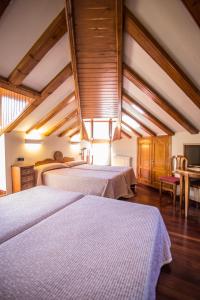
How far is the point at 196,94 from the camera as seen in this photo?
2443 mm

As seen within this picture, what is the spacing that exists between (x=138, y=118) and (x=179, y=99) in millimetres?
1723

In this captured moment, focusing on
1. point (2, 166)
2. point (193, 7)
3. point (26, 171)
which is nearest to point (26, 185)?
point (26, 171)

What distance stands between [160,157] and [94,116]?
2281 mm

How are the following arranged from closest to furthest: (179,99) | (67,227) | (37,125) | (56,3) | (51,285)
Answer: (51,285) → (67,227) → (56,3) → (179,99) → (37,125)

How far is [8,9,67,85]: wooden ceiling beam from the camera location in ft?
6.52

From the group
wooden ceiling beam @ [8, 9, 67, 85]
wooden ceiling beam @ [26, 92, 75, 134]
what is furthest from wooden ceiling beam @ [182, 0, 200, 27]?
wooden ceiling beam @ [26, 92, 75, 134]

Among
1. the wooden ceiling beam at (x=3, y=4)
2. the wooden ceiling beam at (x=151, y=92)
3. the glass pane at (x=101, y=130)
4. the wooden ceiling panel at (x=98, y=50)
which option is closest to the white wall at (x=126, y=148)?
the glass pane at (x=101, y=130)

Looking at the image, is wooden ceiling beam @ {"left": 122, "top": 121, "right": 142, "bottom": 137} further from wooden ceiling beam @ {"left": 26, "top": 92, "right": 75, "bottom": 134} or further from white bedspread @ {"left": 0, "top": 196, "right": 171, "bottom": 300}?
white bedspread @ {"left": 0, "top": 196, "right": 171, "bottom": 300}

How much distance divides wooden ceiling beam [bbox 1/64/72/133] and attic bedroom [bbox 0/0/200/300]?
0.7 inches

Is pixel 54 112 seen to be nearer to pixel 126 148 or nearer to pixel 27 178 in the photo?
pixel 27 178

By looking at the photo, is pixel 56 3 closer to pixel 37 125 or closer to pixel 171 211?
pixel 37 125

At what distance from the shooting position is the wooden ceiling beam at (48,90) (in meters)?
2.87

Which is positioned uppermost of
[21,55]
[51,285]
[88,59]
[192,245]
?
Answer: [88,59]

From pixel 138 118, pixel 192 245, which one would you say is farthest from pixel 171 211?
pixel 138 118
